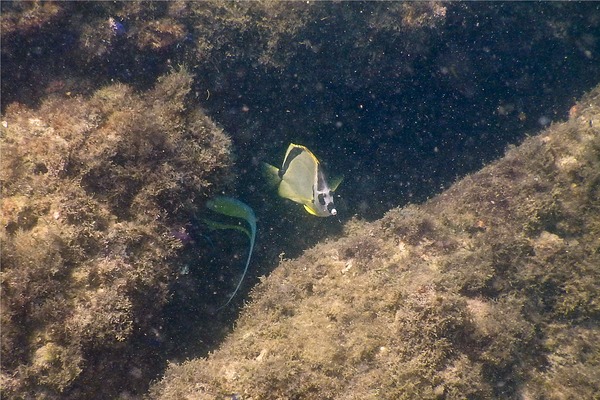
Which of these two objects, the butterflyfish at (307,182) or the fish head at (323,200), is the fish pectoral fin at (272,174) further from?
the fish head at (323,200)

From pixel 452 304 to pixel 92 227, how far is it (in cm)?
323

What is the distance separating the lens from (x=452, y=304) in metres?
3.25

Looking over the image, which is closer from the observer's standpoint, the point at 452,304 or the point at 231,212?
the point at 452,304

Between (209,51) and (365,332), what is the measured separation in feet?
12.6

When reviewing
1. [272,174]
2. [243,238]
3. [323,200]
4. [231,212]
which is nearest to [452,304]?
[323,200]

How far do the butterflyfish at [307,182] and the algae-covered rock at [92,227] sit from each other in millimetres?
849

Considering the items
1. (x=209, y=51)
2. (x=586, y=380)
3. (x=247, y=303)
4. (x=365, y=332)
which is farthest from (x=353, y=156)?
(x=586, y=380)

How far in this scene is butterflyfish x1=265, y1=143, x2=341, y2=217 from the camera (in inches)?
159

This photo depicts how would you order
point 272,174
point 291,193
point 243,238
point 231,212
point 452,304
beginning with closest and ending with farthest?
point 452,304 → point 291,193 → point 272,174 → point 231,212 → point 243,238

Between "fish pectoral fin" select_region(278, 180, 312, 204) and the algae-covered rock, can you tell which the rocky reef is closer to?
the algae-covered rock

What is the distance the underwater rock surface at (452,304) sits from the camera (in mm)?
3195

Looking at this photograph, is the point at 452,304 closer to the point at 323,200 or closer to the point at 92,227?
Answer: the point at 323,200

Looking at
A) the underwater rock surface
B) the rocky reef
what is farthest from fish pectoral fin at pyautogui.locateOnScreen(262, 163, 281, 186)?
the underwater rock surface

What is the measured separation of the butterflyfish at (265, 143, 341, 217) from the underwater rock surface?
581 millimetres
